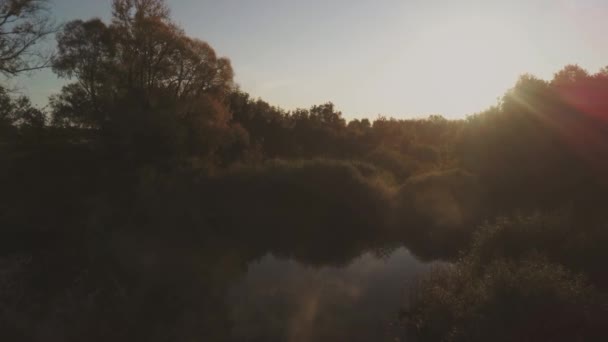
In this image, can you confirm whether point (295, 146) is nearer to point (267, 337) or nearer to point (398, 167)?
point (398, 167)

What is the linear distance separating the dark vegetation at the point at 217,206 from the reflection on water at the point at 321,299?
0.84m

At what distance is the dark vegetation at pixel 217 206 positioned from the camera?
12.7m

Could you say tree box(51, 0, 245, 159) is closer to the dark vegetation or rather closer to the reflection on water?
the dark vegetation

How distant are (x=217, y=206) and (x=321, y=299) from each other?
12.2 m

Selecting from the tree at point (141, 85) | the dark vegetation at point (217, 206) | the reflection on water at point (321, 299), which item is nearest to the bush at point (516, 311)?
the dark vegetation at point (217, 206)

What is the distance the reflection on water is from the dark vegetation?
84 cm

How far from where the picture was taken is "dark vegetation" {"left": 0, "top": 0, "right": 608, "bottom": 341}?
1268cm

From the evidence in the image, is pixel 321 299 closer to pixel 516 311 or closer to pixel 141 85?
pixel 516 311

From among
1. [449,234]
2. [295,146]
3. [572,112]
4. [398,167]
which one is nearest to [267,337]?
[449,234]

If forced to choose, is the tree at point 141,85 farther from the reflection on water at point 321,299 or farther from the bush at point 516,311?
the bush at point 516,311

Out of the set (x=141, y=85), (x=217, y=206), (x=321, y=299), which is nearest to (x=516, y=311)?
(x=321, y=299)

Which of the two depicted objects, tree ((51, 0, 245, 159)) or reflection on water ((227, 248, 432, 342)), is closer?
reflection on water ((227, 248, 432, 342))

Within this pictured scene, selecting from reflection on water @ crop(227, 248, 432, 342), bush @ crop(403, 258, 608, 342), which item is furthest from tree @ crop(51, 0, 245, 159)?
bush @ crop(403, 258, 608, 342)

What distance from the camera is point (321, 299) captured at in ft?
52.6
